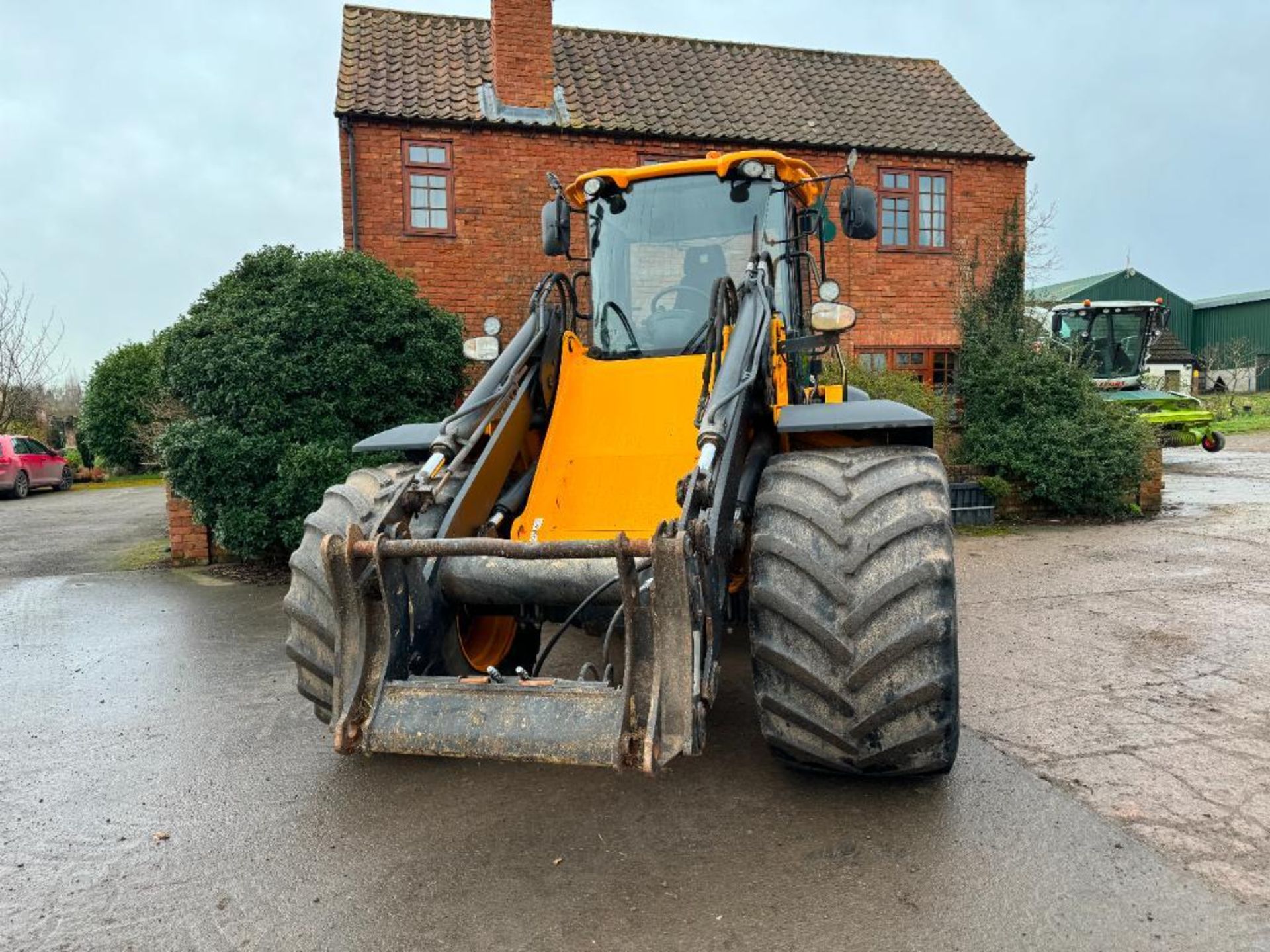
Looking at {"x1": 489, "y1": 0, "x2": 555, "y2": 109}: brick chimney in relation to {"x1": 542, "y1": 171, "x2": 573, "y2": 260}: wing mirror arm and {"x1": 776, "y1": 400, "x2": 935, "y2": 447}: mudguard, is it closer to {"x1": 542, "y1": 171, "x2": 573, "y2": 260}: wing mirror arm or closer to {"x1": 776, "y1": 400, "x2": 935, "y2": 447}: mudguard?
{"x1": 542, "y1": 171, "x2": 573, "y2": 260}: wing mirror arm

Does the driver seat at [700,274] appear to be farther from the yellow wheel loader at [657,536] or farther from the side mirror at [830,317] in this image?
the side mirror at [830,317]

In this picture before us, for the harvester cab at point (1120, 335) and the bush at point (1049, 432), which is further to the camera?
the harvester cab at point (1120, 335)

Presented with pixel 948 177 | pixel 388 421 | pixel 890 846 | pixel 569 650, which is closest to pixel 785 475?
pixel 890 846

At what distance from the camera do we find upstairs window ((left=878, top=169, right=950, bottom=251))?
1509 centimetres

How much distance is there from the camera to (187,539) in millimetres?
9289

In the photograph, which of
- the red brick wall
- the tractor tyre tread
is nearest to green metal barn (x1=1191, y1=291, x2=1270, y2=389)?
the red brick wall

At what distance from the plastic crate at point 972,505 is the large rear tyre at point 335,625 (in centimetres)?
788

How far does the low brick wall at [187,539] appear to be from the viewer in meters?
9.16

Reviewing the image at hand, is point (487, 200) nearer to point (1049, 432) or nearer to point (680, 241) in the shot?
point (1049, 432)

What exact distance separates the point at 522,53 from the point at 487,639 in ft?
40.1

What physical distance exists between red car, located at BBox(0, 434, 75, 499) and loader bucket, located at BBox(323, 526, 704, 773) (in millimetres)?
20914

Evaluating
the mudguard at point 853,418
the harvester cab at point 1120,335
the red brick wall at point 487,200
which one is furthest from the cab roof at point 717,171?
the harvester cab at point 1120,335

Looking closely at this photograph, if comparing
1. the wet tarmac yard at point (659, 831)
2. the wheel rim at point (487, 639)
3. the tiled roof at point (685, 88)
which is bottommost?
the wet tarmac yard at point (659, 831)

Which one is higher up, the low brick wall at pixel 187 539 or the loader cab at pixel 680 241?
the loader cab at pixel 680 241
